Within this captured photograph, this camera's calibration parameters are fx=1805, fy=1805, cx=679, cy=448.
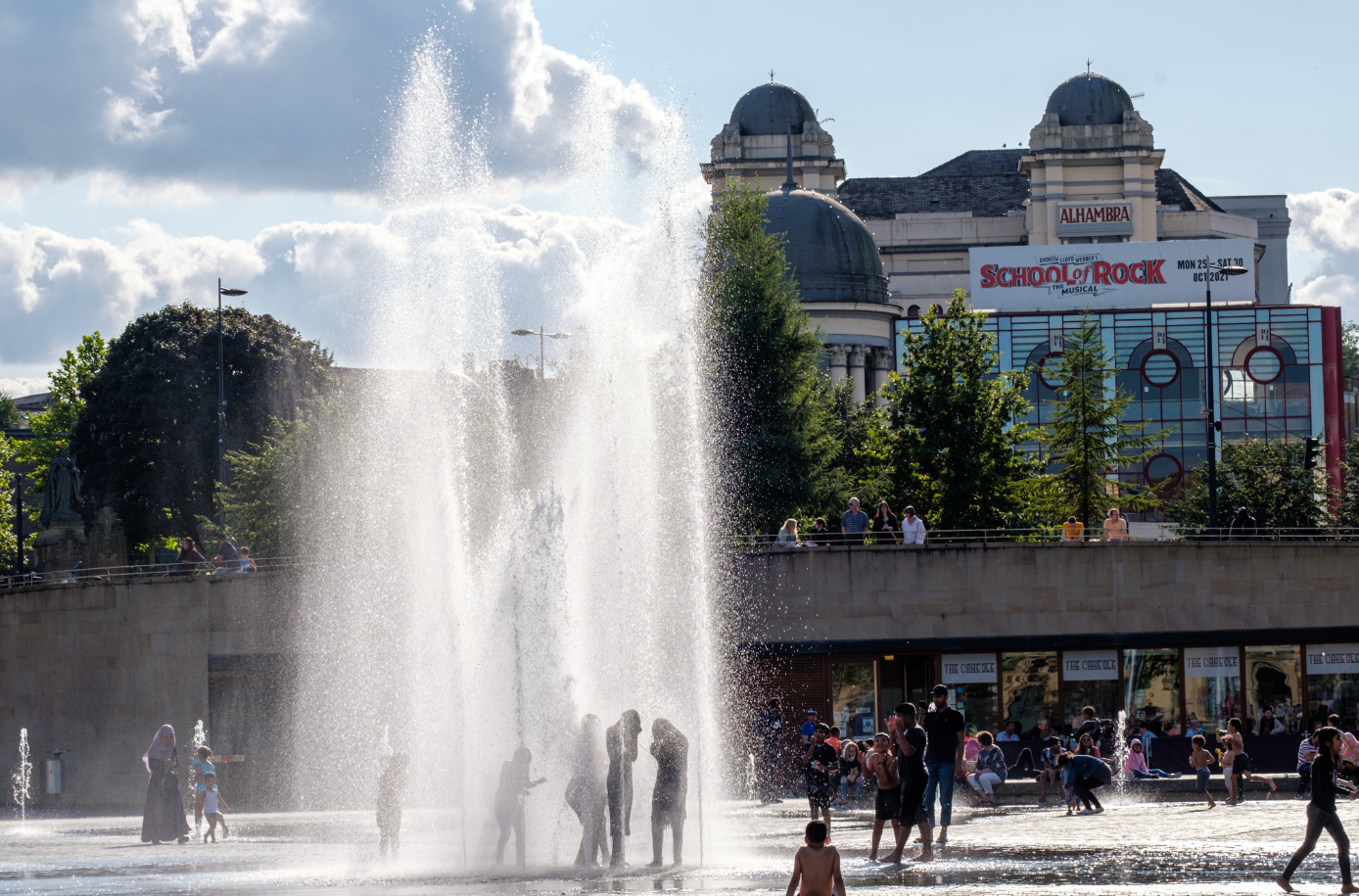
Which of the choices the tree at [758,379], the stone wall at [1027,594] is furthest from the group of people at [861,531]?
the tree at [758,379]

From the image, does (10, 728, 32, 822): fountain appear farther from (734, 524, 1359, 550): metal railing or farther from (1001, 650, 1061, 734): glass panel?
(1001, 650, 1061, 734): glass panel

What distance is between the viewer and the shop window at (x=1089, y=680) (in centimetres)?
3541

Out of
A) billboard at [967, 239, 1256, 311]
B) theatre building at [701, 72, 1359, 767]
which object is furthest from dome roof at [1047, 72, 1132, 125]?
billboard at [967, 239, 1256, 311]

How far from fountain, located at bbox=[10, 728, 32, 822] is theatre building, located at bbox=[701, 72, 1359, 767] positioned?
1518 centimetres

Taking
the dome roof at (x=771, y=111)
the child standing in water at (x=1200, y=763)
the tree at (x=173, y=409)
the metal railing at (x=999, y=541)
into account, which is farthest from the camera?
the dome roof at (x=771, y=111)

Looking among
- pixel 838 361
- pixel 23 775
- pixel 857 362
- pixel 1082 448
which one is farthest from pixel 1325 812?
pixel 857 362

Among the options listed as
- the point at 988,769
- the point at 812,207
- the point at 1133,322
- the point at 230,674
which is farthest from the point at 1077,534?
the point at 1133,322

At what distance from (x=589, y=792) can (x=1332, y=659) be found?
2250cm

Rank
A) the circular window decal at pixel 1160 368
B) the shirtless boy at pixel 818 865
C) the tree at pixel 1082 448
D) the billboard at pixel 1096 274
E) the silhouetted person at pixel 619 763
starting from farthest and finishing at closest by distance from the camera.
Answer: the billboard at pixel 1096 274 < the circular window decal at pixel 1160 368 < the tree at pixel 1082 448 < the silhouetted person at pixel 619 763 < the shirtless boy at pixel 818 865

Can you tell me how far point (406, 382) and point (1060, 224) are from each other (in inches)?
2919

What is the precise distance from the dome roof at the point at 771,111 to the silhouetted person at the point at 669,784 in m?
82.8

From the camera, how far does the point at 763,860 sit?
18.3 m

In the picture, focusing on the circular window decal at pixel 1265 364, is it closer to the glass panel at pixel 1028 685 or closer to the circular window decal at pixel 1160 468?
the circular window decal at pixel 1160 468

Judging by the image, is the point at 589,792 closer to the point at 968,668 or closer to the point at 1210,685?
the point at 968,668
